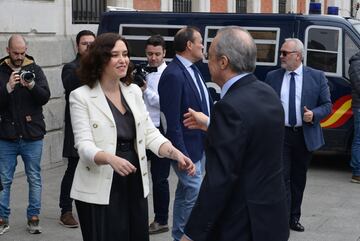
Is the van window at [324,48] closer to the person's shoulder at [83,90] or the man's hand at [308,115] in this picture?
the man's hand at [308,115]

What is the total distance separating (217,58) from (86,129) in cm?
122

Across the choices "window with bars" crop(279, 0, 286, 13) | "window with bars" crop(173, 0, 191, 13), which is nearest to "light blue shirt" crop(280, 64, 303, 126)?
"window with bars" crop(173, 0, 191, 13)

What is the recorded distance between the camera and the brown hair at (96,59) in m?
4.43

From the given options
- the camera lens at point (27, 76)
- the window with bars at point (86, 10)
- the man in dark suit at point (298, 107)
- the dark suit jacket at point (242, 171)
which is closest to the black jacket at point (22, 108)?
the camera lens at point (27, 76)

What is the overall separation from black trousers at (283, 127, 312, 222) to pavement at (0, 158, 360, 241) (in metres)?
0.32

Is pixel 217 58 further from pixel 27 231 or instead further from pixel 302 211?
pixel 302 211

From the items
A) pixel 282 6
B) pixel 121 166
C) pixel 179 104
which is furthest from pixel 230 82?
pixel 282 6

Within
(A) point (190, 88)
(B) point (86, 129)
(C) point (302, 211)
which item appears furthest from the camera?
(C) point (302, 211)

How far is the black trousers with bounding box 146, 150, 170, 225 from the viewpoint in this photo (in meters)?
6.63

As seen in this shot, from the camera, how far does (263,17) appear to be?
1003cm

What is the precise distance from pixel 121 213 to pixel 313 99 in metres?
2.86

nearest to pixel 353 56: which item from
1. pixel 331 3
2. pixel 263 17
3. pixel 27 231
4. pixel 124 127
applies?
pixel 263 17

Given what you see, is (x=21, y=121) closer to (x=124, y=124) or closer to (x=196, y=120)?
(x=124, y=124)

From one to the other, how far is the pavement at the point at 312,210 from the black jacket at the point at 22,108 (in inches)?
37.5
